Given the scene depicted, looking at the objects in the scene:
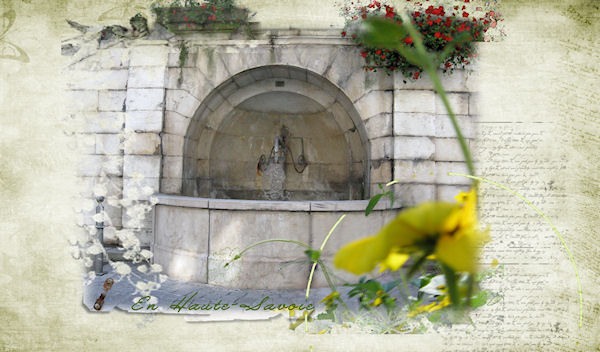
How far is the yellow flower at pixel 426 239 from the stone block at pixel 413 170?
408 centimetres

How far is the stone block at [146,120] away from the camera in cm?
457

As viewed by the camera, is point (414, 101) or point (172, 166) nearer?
point (414, 101)

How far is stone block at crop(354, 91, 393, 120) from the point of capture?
4.42 metres

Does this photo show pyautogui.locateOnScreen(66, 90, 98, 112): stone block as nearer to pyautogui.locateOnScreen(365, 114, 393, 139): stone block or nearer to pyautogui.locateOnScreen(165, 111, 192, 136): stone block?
pyautogui.locateOnScreen(165, 111, 192, 136): stone block

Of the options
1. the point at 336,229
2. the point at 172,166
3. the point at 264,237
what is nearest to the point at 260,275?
the point at 264,237

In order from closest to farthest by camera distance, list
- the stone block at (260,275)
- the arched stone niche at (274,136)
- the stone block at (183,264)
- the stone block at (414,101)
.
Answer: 1. the stone block at (260,275)
2. the stone block at (183,264)
3. the stone block at (414,101)
4. the arched stone niche at (274,136)

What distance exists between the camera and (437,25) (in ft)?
12.7

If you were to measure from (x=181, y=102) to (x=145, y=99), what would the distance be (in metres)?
0.50

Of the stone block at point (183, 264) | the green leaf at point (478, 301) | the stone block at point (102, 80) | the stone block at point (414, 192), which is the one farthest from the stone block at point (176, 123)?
the green leaf at point (478, 301)

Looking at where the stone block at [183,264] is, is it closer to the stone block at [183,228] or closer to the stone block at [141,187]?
the stone block at [183,228]

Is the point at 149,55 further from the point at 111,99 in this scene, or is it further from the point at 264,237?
the point at 264,237

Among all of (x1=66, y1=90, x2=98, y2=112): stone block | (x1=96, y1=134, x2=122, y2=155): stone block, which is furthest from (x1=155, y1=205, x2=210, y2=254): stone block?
(x1=66, y1=90, x2=98, y2=112): stone block

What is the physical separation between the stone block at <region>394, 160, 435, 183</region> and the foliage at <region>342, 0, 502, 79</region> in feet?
3.71

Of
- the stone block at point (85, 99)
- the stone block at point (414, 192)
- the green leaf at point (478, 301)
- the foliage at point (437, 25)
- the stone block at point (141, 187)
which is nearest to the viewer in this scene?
the green leaf at point (478, 301)
